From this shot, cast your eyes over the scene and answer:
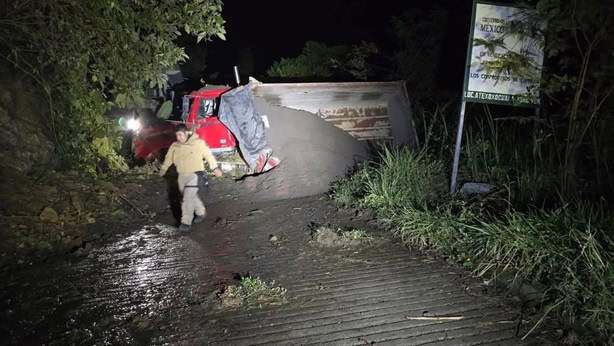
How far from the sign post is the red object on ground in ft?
18.4

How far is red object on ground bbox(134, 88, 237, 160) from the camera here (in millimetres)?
9742

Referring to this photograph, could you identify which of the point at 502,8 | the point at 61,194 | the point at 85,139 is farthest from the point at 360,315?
the point at 85,139

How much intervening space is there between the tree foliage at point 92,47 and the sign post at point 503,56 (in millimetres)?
3631

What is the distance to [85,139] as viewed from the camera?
7770 millimetres

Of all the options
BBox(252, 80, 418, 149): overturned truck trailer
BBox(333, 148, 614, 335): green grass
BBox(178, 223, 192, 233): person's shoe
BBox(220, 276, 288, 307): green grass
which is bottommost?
BBox(178, 223, 192, 233): person's shoe

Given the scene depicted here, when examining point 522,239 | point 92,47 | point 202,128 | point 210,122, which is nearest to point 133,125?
point 202,128

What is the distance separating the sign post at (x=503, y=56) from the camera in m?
5.73

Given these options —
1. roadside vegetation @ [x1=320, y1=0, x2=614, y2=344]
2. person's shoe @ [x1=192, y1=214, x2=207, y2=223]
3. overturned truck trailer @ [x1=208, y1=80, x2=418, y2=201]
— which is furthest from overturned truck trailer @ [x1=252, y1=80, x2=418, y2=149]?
person's shoe @ [x1=192, y1=214, x2=207, y2=223]

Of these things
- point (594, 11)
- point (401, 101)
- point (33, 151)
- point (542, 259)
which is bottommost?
point (542, 259)

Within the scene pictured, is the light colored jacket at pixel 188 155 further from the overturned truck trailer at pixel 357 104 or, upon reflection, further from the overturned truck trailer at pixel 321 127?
the overturned truck trailer at pixel 357 104

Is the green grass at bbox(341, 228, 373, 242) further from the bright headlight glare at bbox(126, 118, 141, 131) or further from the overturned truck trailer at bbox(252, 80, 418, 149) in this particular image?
the bright headlight glare at bbox(126, 118, 141, 131)

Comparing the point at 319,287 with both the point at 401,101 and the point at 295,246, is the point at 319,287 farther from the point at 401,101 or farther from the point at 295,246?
the point at 401,101

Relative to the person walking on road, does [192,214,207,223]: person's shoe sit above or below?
below

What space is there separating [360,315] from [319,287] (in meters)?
0.68
